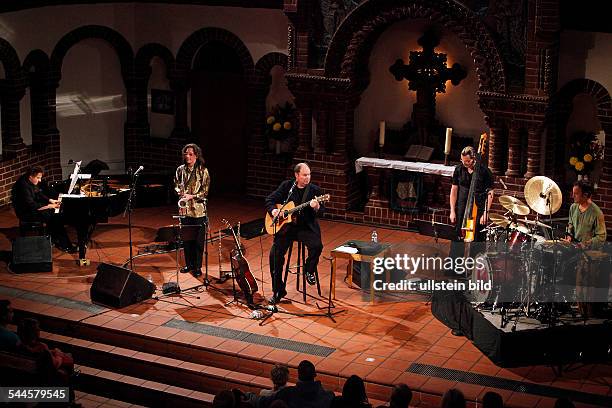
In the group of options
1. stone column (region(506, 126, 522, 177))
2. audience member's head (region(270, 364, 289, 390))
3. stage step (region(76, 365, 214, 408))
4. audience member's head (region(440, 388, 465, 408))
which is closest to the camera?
audience member's head (region(440, 388, 465, 408))

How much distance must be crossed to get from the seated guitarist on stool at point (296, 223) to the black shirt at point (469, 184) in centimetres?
195

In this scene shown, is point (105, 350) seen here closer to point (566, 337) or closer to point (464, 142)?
A: point (566, 337)

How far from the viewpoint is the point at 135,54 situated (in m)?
19.6

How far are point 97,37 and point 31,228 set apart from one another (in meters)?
5.02

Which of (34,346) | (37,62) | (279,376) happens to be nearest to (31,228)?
(37,62)

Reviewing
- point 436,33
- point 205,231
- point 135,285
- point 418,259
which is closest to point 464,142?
point 436,33

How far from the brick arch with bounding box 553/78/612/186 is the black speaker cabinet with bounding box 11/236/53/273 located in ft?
25.1

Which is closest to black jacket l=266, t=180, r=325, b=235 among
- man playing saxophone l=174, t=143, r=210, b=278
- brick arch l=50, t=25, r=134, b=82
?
man playing saxophone l=174, t=143, r=210, b=278

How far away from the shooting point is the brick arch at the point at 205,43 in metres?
18.8

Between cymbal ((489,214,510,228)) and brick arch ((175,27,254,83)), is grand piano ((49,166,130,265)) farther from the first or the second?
cymbal ((489,214,510,228))

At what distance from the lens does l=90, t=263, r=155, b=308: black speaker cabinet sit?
13625mm

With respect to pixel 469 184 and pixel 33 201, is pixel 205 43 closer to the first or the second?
pixel 33 201

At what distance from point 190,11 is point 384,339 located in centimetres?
861

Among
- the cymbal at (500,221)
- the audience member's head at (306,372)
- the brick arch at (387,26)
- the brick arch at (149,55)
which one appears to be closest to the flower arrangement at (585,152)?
the brick arch at (387,26)
